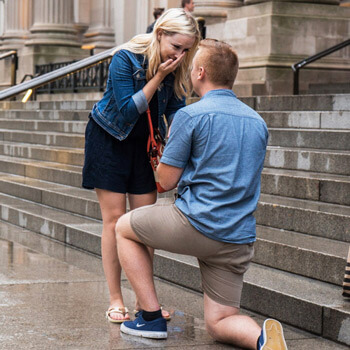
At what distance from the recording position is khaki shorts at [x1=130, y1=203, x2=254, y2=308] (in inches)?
176

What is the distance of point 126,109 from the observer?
4.85m

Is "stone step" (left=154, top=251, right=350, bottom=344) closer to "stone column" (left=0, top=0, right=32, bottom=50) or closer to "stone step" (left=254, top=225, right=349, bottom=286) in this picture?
"stone step" (left=254, top=225, right=349, bottom=286)

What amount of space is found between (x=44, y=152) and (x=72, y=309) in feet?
23.7

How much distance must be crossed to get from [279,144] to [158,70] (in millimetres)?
4363

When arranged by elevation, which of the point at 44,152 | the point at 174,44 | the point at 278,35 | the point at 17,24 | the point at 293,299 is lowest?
the point at 293,299

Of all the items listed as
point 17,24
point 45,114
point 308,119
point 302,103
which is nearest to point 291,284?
point 308,119

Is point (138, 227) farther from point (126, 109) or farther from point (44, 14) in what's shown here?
point (44, 14)

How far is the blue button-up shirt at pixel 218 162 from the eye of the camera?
4391mm

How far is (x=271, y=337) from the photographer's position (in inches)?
168

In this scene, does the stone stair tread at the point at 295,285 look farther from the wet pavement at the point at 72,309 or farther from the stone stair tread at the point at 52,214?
the stone stair tread at the point at 52,214

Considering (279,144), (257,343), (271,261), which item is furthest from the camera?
(279,144)

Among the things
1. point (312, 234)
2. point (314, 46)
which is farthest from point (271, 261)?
point (314, 46)

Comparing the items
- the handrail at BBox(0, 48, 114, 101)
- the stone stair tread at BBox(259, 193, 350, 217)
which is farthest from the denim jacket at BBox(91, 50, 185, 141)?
the handrail at BBox(0, 48, 114, 101)

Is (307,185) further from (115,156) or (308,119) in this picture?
(115,156)
